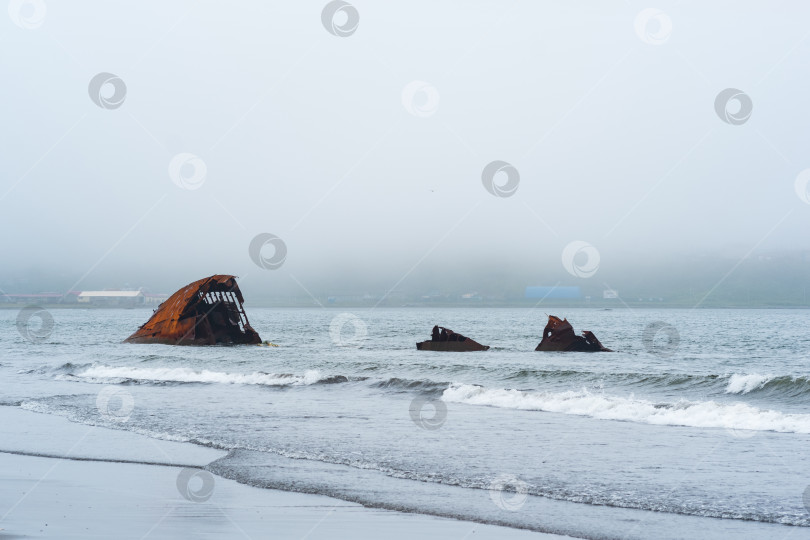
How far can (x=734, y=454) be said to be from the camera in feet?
39.0

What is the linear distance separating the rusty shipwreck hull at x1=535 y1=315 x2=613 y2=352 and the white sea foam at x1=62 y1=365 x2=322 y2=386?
17.2m

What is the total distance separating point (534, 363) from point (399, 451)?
23775mm

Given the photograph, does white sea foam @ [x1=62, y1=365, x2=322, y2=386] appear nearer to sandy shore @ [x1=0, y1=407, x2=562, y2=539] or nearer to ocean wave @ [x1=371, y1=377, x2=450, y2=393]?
ocean wave @ [x1=371, y1=377, x2=450, y2=393]

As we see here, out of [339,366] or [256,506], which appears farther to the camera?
[339,366]

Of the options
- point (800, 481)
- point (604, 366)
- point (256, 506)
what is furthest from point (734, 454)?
point (604, 366)

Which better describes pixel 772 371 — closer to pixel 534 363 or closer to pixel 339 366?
pixel 534 363

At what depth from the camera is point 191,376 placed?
29.0 meters

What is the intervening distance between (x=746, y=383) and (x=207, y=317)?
3237 cm

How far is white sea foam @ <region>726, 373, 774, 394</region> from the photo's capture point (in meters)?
22.3

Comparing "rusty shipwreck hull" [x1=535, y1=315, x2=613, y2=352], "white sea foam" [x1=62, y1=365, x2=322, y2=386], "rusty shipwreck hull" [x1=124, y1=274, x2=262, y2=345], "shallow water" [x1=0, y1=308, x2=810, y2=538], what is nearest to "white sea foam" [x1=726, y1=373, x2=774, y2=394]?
"shallow water" [x1=0, y1=308, x2=810, y2=538]

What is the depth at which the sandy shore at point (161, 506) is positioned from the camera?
7.46 meters

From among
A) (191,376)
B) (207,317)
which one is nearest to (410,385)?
(191,376)

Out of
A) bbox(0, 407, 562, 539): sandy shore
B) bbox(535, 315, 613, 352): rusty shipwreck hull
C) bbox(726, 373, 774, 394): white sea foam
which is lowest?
bbox(0, 407, 562, 539): sandy shore

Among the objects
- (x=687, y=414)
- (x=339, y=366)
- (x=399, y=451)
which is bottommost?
(x=399, y=451)
